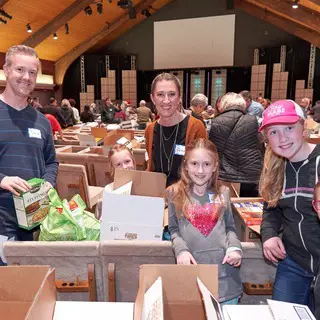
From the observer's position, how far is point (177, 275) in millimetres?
763

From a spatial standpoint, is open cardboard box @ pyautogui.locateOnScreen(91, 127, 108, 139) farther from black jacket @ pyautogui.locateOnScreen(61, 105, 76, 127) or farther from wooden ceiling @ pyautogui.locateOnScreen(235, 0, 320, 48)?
wooden ceiling @ pyautogui.locateOnScreen(235, 0, 320, 48)

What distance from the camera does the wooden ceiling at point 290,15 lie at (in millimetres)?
8789

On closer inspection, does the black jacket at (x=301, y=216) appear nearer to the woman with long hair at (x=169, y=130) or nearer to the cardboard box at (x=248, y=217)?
the cardboard box at (x=248, y=217)

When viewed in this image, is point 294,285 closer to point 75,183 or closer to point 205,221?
point 205,221

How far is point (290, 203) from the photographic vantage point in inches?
47.9

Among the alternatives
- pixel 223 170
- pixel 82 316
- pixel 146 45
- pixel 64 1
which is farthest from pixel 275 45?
pixel 82 316

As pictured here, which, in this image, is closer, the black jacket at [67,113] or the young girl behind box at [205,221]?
the young girl behind box at [205,221]

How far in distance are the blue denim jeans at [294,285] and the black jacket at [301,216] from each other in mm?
36

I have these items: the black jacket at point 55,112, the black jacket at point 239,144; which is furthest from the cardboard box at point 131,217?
the black jacket at point 55,112

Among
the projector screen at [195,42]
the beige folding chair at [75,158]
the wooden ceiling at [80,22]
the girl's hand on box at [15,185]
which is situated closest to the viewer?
the girl's hand on box at [15,185]

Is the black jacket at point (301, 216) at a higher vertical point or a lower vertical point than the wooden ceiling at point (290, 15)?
lower

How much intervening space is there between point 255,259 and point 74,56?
557 inches

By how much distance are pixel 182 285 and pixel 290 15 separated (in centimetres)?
1031

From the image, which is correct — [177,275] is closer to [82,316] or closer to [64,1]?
[82,316]
